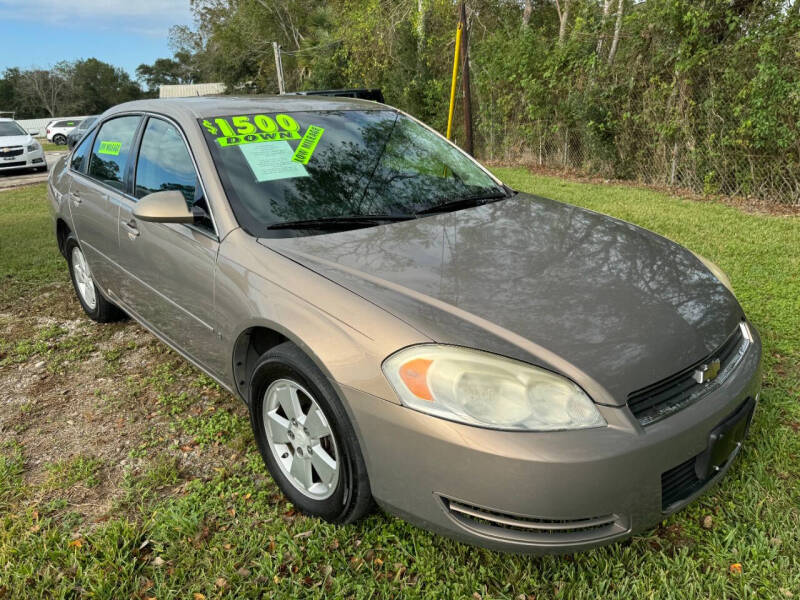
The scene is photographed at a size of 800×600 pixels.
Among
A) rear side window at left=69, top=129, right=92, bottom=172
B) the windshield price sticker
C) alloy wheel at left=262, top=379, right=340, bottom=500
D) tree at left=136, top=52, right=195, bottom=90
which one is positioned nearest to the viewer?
alloy wheel at left=262, top=379, right=340, bottom=500

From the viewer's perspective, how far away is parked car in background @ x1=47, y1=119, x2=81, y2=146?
2793 cm

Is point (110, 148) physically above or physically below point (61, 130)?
below

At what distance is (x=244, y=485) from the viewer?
250cm

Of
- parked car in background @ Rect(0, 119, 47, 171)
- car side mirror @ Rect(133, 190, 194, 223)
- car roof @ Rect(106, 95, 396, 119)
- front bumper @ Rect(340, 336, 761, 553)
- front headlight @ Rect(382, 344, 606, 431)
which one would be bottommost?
front bumper @ Rect(340, 336, 761, 553)

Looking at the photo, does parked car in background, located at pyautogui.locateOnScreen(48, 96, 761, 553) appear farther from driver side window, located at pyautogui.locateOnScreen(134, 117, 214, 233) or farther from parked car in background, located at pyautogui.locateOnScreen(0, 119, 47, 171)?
parked car in background, located at pyautogui.locateOnScreen(0, 119, 47, 171)

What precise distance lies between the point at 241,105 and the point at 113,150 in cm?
109

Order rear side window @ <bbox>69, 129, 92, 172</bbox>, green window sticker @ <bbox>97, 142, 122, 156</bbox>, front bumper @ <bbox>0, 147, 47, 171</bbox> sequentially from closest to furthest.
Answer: green window sticker @ <bbox>97, 142, 122, 156</bbox>, rear side window @ <bbox>69, 129, 92, 172</bbox>, front bumper @ <bbox>0, 147, 47, 171</bbox>

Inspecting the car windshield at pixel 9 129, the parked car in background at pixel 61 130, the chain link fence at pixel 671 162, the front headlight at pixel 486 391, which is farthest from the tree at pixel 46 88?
the front headlight at pixel 486 391

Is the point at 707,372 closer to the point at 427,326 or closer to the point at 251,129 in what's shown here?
the point at 427,326

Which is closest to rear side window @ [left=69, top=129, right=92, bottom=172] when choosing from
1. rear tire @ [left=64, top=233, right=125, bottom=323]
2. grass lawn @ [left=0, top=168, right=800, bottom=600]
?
rear tire @ [left=64, top=233, right=125, bottom=323]

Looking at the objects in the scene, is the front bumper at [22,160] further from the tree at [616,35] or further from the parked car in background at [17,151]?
the tree at [616,35]

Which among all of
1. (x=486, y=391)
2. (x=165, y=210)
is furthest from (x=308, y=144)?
(x=486, y=391)

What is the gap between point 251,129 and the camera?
2770 millimetres

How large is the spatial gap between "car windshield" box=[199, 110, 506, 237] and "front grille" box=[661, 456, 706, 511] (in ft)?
4.88
